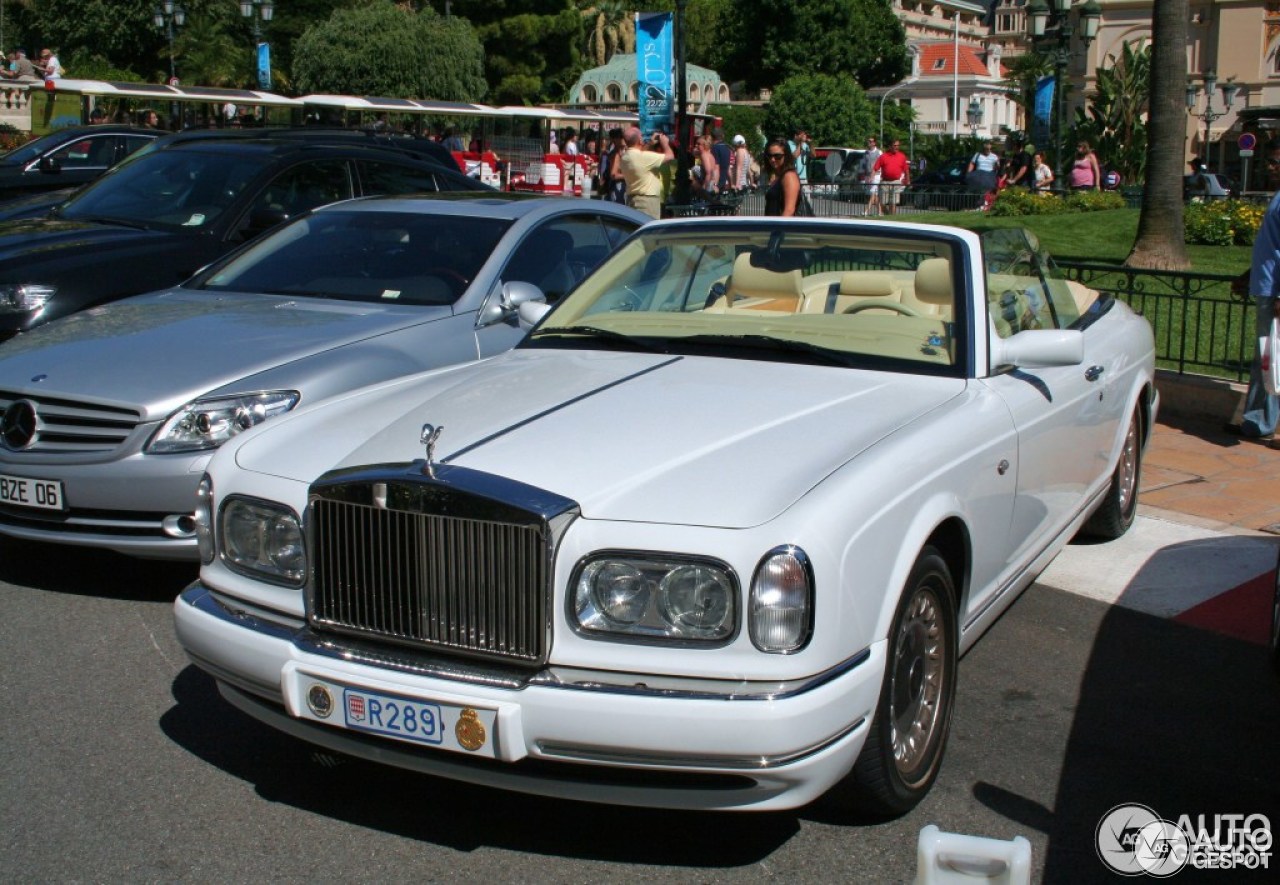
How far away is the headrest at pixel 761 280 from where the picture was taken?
5.30 m

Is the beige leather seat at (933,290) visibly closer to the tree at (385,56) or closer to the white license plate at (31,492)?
the white license plate at (31,492)

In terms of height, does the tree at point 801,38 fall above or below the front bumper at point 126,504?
above

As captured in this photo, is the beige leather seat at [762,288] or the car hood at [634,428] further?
the beige leather seat at [762,288]

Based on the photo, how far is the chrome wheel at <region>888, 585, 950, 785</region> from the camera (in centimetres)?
380

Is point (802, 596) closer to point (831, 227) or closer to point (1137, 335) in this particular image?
point (831, 227)

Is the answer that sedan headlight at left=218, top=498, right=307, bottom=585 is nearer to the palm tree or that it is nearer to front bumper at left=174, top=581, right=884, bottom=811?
front bumper at left=174, top=581, right=884, bottom=811

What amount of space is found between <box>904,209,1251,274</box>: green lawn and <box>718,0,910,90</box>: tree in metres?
52.6

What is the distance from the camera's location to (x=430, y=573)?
3512 mm

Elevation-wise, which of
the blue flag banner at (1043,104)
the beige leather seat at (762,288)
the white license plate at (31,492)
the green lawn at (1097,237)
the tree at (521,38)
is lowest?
the white license plate at (31,492)

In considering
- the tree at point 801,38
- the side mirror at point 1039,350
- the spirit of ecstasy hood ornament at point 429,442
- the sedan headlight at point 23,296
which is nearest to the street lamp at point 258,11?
the sedan headlight at point 23,296

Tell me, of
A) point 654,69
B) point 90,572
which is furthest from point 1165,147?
point 90,572

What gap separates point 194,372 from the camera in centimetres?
566

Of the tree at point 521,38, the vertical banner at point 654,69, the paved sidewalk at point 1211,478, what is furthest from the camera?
the tree at point 521,38

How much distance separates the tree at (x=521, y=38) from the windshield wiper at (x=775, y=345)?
70.2 meters
